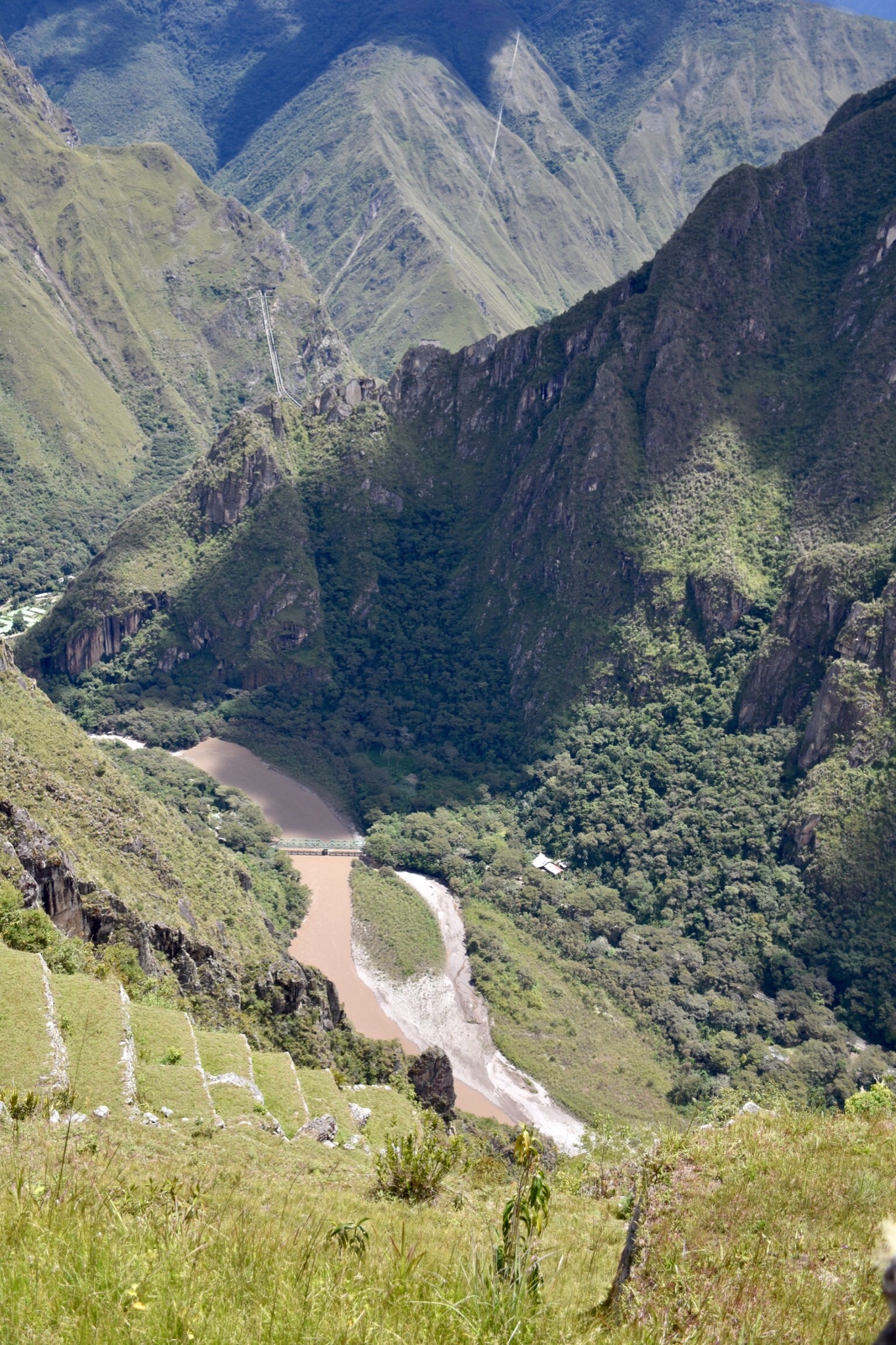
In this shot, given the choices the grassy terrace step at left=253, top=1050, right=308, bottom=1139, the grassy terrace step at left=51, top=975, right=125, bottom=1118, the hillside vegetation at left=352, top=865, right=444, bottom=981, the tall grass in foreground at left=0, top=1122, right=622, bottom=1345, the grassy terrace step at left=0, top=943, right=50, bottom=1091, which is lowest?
the hillside vegetation at left=352, top=865, right=444, bottom=981

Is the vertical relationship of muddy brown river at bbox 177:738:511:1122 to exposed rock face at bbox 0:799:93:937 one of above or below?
below

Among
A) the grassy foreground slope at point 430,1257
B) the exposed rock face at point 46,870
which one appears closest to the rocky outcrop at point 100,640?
the exposed rock face at point 46,870

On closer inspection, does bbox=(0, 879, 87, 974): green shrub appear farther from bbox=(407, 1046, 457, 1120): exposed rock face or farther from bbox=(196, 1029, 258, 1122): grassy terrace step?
bbox=(407, 1046, 457, 1120): exposed rock face

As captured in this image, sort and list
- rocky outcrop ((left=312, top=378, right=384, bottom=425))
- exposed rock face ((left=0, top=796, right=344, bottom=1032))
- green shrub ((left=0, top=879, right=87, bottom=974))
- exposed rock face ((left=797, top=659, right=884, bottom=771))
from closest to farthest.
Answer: green shrub ((left=0, top=879, right=87, bottom=974)) < exposed rock face ((left=0, top=796, right=344, bottom=1032)) < exposed rock face ((left=797, top=659, right=884, bottom=771)) < rocky outcrop ((left=312, top=378, right=384, bottom=425))

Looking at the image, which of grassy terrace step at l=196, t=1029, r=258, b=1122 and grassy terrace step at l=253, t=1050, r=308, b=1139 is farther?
grassy terrace step at l=253, t=1050, r=308, b=1139

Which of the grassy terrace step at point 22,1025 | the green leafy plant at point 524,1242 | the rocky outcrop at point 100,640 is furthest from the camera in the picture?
the rocky outcrop at point 100,640

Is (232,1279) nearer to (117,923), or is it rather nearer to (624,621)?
(117,923)

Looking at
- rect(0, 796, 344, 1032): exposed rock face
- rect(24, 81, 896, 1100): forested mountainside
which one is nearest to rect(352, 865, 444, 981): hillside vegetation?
rect(24, 81, 896, 1100): forested mountainside

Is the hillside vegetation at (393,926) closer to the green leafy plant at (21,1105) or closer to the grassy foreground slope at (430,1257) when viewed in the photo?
the green leafy plant at (21,1105)
